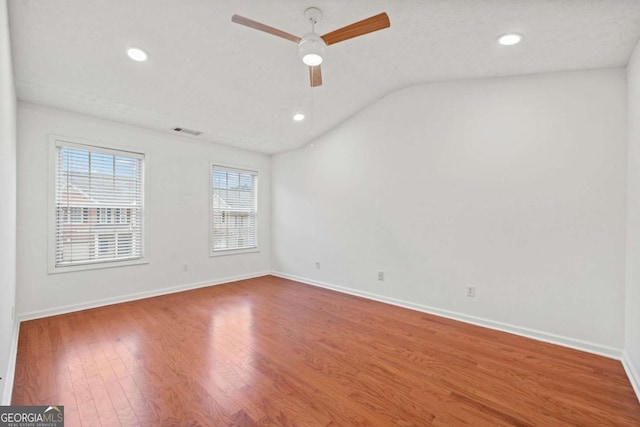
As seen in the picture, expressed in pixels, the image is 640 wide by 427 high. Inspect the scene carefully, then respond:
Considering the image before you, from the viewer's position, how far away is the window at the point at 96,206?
141 inches

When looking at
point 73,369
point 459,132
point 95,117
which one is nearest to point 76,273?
point 73,369

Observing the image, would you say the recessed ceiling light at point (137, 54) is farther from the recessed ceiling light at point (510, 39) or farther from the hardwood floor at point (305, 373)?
the recessed ceiling light at point (510, 39)

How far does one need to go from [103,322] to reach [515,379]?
13.8ft

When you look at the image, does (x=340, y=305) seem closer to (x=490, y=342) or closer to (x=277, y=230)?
(x=490, y=342)

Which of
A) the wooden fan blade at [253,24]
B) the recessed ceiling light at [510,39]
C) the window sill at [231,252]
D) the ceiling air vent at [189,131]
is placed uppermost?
the recessed ceiling light at [510,39]

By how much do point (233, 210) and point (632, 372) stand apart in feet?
17.9

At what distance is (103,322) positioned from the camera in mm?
3275

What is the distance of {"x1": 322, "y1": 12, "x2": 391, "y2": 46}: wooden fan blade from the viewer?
1975mm

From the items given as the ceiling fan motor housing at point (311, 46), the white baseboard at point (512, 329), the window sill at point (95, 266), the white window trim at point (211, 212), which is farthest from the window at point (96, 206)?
the white baseboard at point (512, 329)

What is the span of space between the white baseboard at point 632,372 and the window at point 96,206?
5497 mm

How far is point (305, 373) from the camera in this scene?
2.28 m

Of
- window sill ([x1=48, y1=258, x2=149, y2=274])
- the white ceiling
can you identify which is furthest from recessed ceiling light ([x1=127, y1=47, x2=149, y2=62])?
window sill ([x1=48, y1=258, x2=149, y2=274])

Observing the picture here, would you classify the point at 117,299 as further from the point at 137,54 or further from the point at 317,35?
the point at 317,35

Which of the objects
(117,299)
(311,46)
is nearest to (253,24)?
(311,46)
